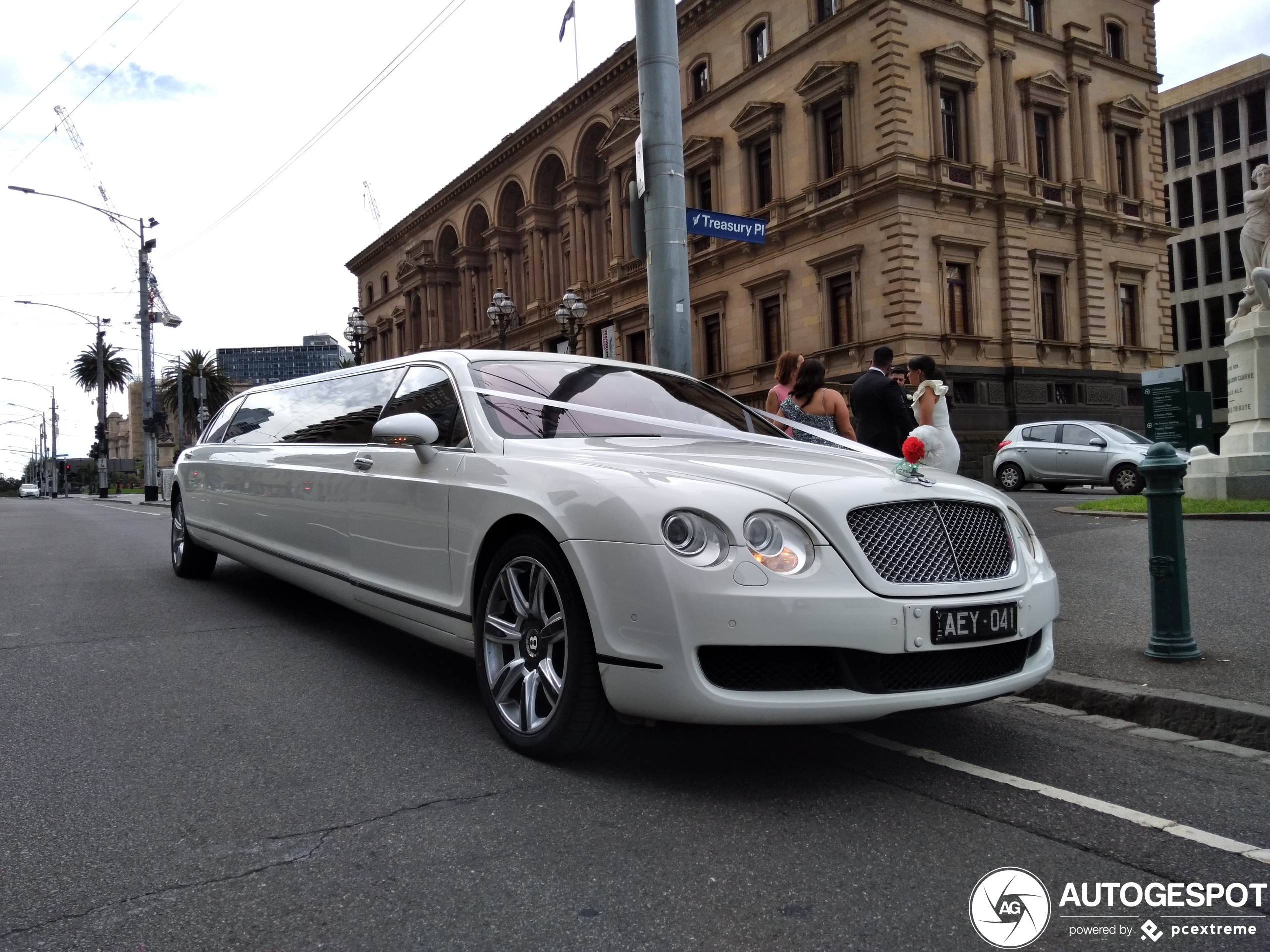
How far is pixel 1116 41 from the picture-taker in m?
33.4

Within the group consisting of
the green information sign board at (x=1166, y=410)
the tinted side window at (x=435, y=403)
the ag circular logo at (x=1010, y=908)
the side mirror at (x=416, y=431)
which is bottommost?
the ag circular logo at (x=1010, y=908)

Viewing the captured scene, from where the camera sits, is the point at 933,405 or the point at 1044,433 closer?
the point at 933,405

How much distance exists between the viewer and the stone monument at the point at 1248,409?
12945 millimetres

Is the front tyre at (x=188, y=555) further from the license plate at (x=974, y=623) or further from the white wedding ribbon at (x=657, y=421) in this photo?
the license plate at (x=974, y=623)

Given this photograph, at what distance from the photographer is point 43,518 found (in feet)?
71.5

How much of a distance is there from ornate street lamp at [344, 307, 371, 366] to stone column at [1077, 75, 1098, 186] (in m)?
22.1

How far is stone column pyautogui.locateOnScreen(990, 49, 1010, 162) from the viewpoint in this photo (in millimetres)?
29359

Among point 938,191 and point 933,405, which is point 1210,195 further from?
point 933,405

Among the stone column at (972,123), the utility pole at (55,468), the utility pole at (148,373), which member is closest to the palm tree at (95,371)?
the utility pole at (55,468)

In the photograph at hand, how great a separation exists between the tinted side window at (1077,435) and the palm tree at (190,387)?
53511 millimetres

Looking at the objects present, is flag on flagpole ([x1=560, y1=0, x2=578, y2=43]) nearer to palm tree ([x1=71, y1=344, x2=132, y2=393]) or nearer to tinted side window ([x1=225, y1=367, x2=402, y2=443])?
tinted side window ([x1=225, y1=367, x2=402, y2=443])

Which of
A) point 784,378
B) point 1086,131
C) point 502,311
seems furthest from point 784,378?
point 1086,131

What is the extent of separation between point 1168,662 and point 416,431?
137 inches

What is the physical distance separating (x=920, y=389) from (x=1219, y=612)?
2.19 metres
